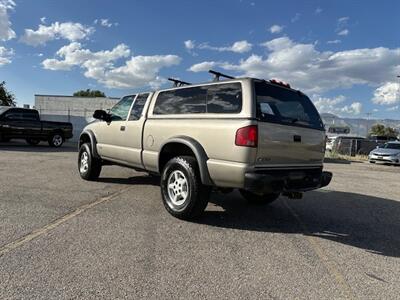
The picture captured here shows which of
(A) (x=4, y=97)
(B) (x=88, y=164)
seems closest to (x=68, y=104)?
(A) (x=4, y=97)

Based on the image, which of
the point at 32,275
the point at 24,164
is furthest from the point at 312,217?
the point at 24,164

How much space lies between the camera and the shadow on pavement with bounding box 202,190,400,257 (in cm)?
535

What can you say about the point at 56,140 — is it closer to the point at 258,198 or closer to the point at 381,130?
the point at 258,198

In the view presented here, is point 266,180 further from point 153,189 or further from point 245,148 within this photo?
point 153,189

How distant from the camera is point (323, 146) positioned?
6078mm

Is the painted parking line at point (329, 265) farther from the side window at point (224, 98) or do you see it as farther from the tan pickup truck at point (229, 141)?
the side window at point (224, 98)

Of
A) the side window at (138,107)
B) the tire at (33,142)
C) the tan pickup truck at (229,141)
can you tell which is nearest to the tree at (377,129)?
the tire at (33,142)

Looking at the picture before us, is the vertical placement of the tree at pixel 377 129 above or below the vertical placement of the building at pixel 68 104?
below

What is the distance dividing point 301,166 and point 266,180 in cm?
98

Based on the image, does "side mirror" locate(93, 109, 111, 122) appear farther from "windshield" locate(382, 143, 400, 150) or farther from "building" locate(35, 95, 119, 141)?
"building" locate(35, 95, 119, 141)

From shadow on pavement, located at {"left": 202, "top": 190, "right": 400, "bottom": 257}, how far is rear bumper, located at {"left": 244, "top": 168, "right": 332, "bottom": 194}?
66 cm

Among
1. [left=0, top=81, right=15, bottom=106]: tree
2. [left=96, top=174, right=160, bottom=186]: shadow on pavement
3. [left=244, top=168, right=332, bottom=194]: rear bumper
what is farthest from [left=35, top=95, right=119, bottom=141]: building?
[left=244, top=168, right=332, bottom=194]: rear bumper

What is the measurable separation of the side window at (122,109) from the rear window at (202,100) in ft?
3.51

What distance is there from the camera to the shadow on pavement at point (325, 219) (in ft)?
17.5
